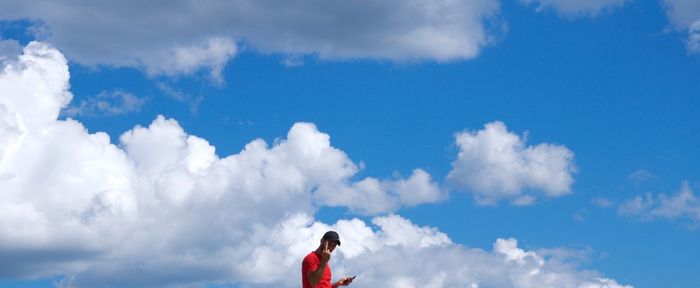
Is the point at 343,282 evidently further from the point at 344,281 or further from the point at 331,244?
the point at 331,244

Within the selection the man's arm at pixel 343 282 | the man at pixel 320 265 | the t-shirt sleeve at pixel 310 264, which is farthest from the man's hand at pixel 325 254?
the man's arm at pixel 343 282

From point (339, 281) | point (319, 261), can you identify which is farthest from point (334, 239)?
point (339, 281)

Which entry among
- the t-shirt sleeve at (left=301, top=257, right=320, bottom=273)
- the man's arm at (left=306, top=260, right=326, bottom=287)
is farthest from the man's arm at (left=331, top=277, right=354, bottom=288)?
the man's arm at (left=306, top=260, right=326, bottom=287)

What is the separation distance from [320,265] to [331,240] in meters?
0.80

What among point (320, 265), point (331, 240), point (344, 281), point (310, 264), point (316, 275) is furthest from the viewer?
point (344, 281)

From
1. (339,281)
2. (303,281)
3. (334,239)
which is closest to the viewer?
(334,239)

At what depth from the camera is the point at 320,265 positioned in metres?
23.5

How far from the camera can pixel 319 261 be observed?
79.6 feet

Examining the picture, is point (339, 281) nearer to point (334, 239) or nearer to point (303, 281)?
point (303, 281)

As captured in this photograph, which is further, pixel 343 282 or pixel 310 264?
pixel 343 282

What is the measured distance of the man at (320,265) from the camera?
75.9ft

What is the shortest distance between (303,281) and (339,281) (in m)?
1.86

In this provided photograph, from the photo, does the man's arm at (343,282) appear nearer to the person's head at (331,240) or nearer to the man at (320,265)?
the man at (320,265)

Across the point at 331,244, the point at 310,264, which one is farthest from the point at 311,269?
the point at 331,244
